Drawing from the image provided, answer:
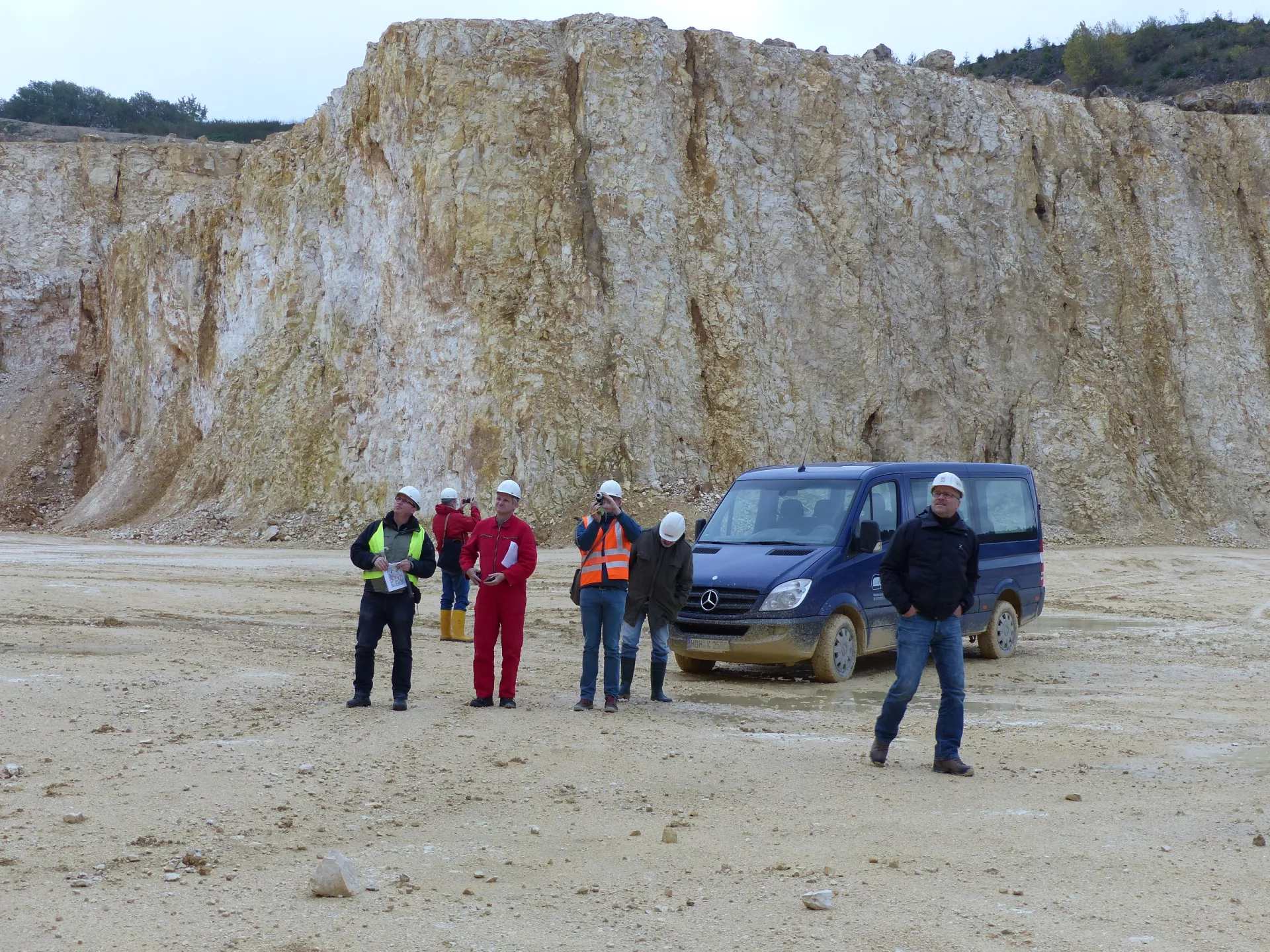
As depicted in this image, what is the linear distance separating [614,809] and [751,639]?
4403 millimetres

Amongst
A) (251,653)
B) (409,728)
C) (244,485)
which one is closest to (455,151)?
(244,485)

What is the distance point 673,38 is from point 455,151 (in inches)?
262

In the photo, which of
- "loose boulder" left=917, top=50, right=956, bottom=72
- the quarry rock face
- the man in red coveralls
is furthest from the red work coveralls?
"loose boulder" left=917, top=50, right=956, bottom=72

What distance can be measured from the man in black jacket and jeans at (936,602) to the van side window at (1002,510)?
5.52 m

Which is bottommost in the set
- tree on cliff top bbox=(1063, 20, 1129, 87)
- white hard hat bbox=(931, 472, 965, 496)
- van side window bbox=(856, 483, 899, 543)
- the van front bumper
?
the van front bumper

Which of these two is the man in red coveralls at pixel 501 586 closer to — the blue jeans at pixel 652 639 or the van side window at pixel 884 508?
the blue jeans at pixel 652 639

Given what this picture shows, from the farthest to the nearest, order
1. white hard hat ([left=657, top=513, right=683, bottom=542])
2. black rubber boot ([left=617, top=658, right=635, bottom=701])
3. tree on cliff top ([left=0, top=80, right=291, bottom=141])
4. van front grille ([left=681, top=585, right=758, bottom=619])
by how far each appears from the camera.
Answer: tree on cliff top ([left=0, top=80, right=291, bottom=141]), van front grille ([left=681, top=585, right=758, bottom=619]), black rubber boot ([left=617, top=658, right=635, bottom=701]), white hard hat ([left=657, top=513, right=683, bottom=542])

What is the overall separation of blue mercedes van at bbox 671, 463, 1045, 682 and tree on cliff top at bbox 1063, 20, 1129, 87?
52127mm

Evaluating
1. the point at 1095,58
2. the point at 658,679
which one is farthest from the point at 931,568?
the point at 1095,58

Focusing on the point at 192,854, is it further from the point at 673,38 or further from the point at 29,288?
the point at 29,288

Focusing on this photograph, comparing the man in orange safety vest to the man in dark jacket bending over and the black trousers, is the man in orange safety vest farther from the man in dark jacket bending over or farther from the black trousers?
the black trousers

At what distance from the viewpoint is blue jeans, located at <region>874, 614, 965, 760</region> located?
24.7 ft

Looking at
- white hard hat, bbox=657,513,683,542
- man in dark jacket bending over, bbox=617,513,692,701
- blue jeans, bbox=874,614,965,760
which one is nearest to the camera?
blue jeans, bbox=874,614,965,760

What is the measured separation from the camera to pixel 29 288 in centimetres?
4641
